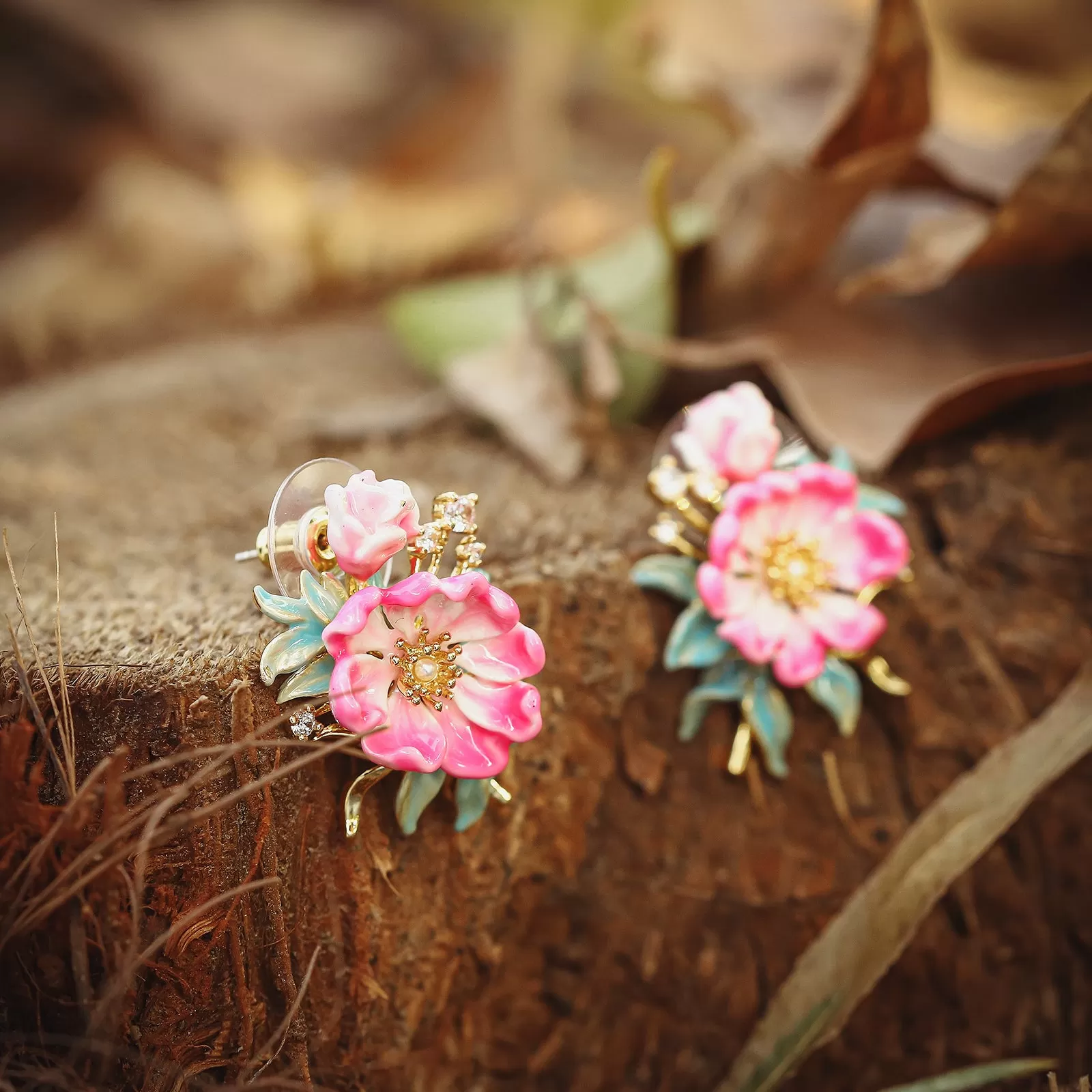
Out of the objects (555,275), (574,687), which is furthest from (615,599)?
(555,275)

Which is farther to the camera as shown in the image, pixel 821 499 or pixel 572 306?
pixel 572 306

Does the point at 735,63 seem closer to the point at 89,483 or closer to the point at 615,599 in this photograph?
the point at 615,599

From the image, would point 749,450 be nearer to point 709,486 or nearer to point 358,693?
point 709,486

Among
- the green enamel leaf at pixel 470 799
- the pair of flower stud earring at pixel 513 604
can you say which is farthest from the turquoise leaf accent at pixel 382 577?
the green enamel leaf at pixel 470 799

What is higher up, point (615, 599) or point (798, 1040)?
point (615, 599)

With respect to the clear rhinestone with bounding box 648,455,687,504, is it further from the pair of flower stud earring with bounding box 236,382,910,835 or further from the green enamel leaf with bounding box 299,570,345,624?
the green enamel leaf with bounding box 299,570,345,624

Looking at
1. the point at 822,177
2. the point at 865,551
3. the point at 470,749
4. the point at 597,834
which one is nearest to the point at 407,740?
the point at 470,749
